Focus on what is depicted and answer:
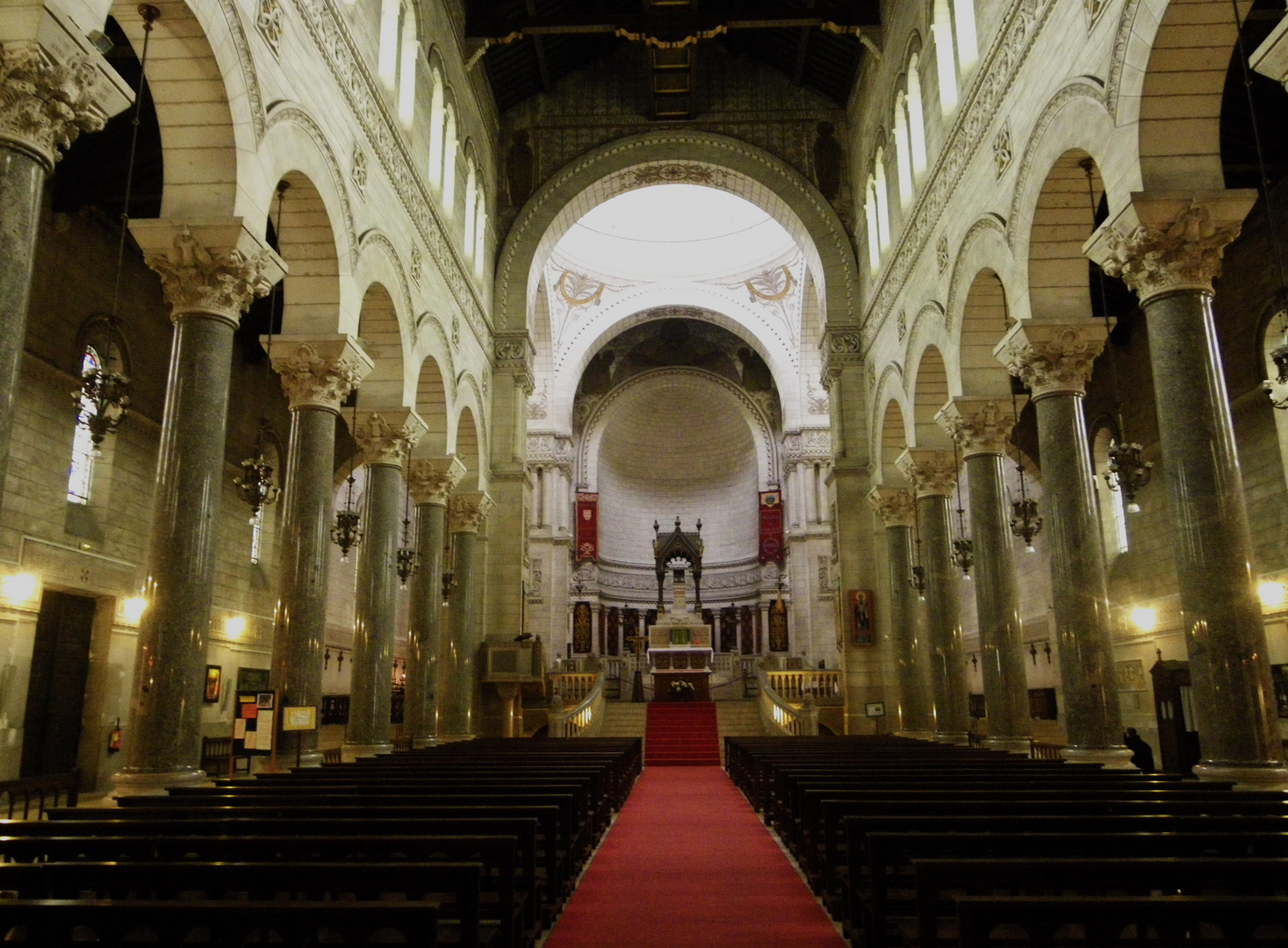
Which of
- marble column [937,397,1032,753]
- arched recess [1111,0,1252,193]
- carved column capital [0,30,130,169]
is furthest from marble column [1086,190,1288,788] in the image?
carved column capital [0,30,130,169]

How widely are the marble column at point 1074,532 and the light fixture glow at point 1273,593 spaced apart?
4.28m

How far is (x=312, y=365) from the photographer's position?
13.9 meters

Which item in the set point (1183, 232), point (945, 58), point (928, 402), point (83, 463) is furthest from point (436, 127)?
point (1183, 232)

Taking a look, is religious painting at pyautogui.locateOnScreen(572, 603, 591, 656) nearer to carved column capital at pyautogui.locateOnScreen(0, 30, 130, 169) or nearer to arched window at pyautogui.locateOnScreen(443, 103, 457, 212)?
arched window at pyautogui.locateOnScreen(443, 103, 457, 212)

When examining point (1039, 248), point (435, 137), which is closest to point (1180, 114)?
point (1039, 248)

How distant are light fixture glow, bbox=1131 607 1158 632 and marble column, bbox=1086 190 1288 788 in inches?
430

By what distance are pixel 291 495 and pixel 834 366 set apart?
15129 millimetres

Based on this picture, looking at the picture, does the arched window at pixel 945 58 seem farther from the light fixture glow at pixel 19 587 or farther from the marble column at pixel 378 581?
the light fixture glow at pixel 19 587

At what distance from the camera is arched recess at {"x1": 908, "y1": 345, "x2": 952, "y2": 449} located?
19500mm

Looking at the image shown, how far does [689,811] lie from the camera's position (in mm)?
14734

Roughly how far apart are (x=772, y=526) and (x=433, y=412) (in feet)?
78.9

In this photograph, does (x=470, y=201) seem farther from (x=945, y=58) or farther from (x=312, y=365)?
(x=945, y=58)

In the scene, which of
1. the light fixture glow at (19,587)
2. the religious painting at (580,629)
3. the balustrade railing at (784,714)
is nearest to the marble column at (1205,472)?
the balustrade railing at (784,714)

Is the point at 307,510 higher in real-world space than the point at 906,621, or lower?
higher
